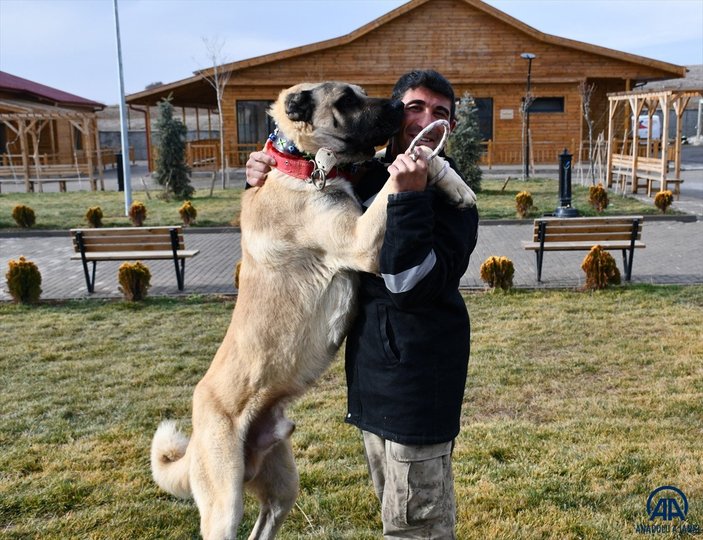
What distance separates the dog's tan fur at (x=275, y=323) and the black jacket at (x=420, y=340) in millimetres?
211

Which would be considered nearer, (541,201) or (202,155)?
(541,201)

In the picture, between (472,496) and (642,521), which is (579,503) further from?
(472,496)

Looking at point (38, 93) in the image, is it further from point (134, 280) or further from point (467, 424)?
point (467, 424)

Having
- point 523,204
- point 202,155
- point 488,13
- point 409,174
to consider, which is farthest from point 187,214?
point 488,13

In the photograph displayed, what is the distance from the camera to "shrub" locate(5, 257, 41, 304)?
29.5ft

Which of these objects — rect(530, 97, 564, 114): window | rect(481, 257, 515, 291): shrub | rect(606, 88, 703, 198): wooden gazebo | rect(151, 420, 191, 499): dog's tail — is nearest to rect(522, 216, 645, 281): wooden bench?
rect(481, 257, 515, 291): shrub

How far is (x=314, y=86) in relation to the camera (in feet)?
10.1

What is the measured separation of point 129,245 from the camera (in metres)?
10.0

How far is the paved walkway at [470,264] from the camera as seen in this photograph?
9789mm

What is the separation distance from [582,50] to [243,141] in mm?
16015

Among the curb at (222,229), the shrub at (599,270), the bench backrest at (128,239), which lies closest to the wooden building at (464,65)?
the curb at (222,229)

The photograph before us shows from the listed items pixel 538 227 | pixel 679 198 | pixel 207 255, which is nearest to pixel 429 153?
pixel 538 227

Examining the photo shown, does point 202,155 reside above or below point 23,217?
above

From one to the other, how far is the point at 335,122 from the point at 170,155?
60.4 feet
